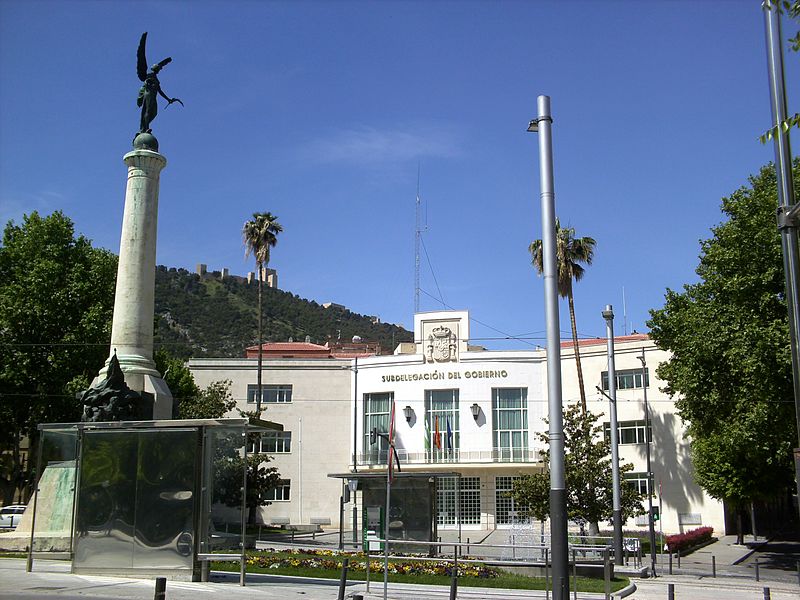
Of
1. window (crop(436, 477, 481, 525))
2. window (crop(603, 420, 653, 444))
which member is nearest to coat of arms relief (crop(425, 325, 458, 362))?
window (crop(436, 477, 481, 525))

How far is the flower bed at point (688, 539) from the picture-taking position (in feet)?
119

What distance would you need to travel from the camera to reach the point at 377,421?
5369 cm

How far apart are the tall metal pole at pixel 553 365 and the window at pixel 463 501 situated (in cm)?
4023

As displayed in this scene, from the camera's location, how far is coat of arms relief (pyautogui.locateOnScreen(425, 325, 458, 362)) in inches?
2074

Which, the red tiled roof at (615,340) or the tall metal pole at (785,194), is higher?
the red tiled roof at (615,340)

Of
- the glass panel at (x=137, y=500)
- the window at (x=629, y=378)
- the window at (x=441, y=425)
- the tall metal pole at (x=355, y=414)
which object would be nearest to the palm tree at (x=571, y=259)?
the window at (x=629, y=378)

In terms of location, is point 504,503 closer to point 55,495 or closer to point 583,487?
point 583,487

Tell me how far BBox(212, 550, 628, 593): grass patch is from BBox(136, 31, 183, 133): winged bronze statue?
12889 millimetres

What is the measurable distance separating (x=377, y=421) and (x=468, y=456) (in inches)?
262

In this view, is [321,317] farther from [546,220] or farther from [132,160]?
[546,220]

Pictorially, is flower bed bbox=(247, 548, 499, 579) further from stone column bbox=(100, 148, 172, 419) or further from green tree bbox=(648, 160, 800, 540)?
green tree bbox=(648, 160, 800, 540)

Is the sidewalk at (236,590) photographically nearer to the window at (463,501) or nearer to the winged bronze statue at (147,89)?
the winged bronze statue at (147,89)

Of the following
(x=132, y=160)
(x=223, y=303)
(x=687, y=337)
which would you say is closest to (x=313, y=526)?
(x=687, y=337)

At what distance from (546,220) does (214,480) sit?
30.3ft
